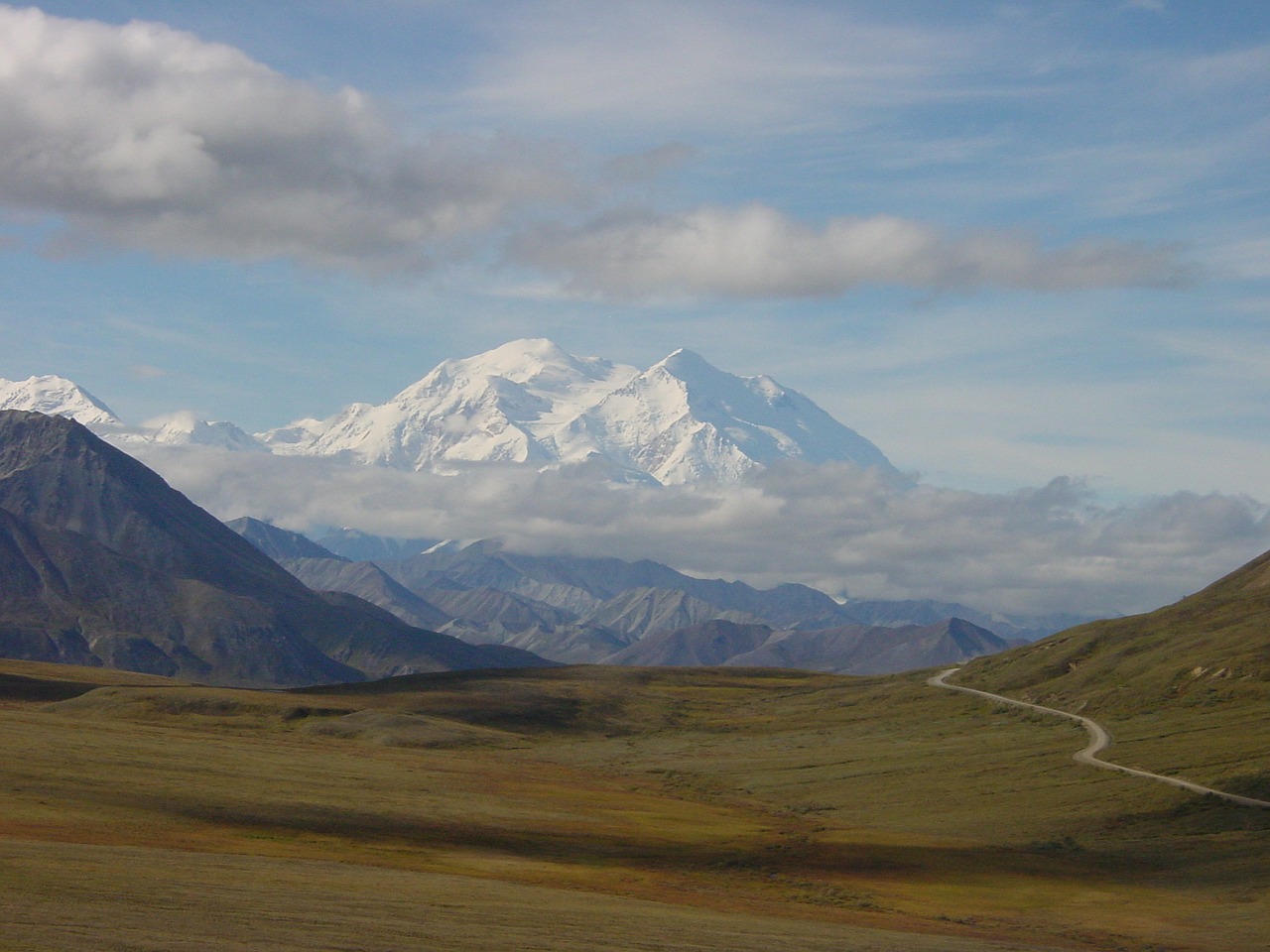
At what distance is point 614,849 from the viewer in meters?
97.1

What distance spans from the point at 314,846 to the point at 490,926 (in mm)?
32128

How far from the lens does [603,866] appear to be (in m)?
90.4

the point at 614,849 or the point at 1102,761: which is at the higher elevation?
the point at 1102,761

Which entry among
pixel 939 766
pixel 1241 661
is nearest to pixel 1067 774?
pixel 939 766

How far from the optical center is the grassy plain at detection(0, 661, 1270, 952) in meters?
52.0

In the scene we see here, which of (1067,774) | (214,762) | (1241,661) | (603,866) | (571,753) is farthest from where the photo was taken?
(571,753)

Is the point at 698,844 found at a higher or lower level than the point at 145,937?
lower

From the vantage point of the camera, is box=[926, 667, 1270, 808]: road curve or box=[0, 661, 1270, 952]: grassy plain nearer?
box=[0, 661, 1270, 952]: grassy plain

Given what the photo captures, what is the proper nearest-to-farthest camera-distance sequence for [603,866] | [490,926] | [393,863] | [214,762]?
[490,926], [393,863], [603,866], [214,762]

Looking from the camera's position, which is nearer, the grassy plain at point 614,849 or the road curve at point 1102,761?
the grassy plain at point 614,849

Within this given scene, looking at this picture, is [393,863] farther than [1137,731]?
No

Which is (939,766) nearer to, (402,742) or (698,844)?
(698,844)

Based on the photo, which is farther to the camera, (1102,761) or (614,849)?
(1102,761)

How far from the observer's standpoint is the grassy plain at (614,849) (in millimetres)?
52031
